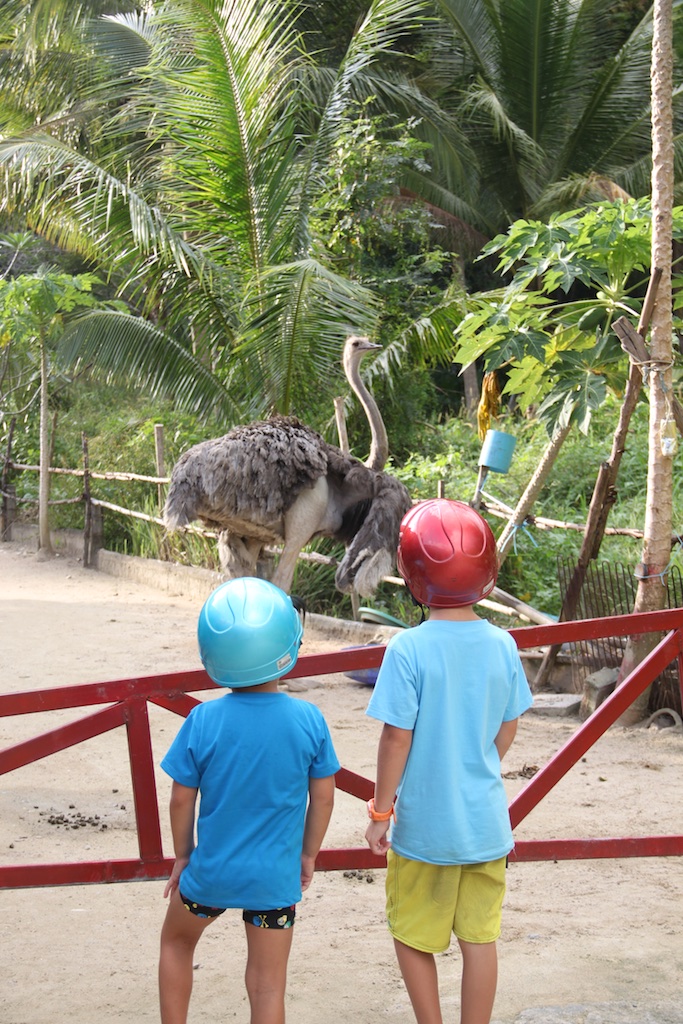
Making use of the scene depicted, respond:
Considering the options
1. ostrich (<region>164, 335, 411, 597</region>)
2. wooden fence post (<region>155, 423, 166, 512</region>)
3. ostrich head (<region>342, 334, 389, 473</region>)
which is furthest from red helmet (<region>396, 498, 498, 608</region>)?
wooden fence post (<region>155, 423, 166, 512</region>)

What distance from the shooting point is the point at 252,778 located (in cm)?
198

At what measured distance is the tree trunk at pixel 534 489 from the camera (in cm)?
573

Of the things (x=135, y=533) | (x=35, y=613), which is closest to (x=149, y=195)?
(x=135, y=533)

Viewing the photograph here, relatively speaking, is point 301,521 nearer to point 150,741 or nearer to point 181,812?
point 150,741

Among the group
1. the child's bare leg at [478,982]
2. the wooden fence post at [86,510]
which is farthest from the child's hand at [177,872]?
the wooden fence post at [86,510]

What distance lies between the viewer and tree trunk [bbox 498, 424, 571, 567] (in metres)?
5.73

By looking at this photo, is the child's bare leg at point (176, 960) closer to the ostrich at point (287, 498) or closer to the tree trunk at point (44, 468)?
the ostrich at point (287, 498)

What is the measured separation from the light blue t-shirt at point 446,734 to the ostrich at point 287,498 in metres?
3.70

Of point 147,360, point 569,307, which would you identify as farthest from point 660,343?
point 147,360

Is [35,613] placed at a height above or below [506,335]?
below

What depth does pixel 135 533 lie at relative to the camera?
35.6 feet

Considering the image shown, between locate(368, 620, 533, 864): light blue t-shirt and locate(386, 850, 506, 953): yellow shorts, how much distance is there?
0.14 ft

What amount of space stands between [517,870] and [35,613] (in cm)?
567

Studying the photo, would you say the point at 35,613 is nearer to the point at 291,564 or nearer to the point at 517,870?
the point at 291,564
